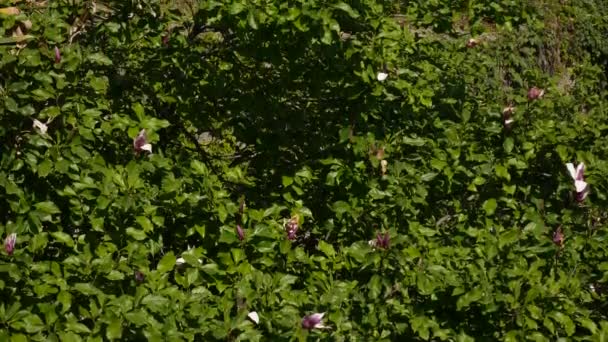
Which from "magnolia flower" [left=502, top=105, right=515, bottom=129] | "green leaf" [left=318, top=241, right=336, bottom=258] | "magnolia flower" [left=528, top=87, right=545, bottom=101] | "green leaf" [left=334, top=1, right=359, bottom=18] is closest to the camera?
"green leaf" [left=334, top=1, right=359, bottom=18]

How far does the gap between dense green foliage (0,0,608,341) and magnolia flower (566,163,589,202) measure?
0.14ft

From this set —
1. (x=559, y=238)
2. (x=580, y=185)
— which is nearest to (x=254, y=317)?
(x=559, y=238)

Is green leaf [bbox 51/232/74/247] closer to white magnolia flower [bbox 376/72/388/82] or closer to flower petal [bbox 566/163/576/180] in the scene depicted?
white magnolia flower [bbox 376/72/388/82]

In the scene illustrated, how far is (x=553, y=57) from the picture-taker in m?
8.78

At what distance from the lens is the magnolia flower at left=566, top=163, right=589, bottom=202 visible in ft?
9.44

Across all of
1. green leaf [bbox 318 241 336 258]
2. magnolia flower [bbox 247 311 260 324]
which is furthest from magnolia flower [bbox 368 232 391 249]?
magnolia flower [bbox 247 311 260 324]

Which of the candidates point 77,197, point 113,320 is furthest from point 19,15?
point 113,320

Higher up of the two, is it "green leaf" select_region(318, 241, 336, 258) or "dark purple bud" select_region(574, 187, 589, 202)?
"dark purple bud" select_region(574, 187, 589, 202)

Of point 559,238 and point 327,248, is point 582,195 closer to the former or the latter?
point 559,238

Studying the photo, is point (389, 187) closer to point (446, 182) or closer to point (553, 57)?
point (446, 182)

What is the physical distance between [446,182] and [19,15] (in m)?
1.46

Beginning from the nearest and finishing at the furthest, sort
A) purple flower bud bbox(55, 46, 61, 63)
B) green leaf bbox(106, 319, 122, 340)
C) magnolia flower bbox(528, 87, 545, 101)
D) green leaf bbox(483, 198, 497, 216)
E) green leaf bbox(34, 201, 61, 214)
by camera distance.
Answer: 1. green leaf bbox(106, 319, 122, 340)
2. green leaf bbox(34, 201, 61, 214)
3. purple flower bud bbox(55, 46, 61, 63)
4. green leaf bbox(483, 198, 497, 216)
5. magnolia flower bbox(528, 87, 545, 101)

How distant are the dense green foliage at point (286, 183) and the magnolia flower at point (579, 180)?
0.04m

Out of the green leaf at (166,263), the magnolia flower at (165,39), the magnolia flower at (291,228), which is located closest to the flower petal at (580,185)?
the magnolia flower at (291,228)
